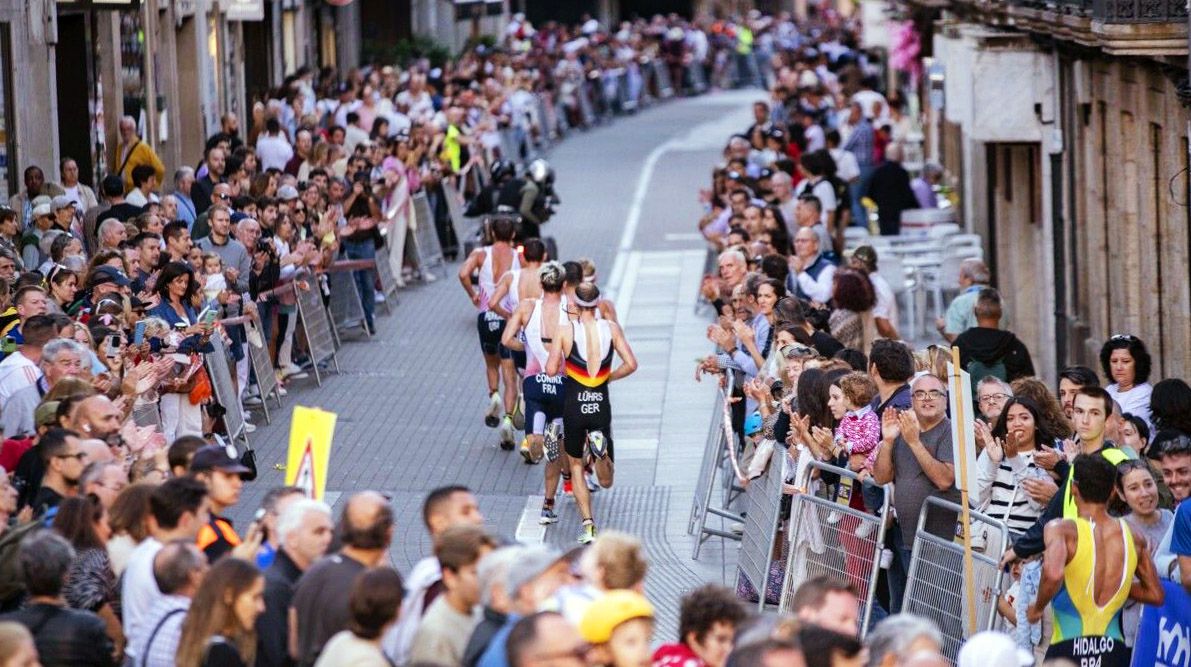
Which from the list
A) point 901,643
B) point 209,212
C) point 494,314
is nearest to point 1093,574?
point 901,643

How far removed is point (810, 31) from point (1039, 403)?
191 ft

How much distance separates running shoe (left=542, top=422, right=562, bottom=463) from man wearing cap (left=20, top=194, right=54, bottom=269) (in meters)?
4.92

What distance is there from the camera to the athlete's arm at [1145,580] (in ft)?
36.2

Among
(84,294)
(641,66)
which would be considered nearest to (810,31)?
(641,66)

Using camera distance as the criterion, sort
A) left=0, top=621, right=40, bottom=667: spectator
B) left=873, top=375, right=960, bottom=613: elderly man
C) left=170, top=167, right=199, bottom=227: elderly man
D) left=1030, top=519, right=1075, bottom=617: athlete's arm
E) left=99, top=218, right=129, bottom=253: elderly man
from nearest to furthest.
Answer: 1. left=0, top=621, right=40, bottom=667: spectator
2. left=1030, top=519, right=1075, bottom=617: athlete's arm
3. left=873, top=375, right=960, bottom=613: elderly man
4. left=99, top=218, right=129, bottom=253: elderly man
5. left=170, top=167, right=199, bottom=227: elderly man

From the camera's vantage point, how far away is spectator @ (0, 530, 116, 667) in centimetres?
916

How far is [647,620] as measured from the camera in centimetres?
877

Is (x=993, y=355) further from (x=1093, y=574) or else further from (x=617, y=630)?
(x=617, y=630)

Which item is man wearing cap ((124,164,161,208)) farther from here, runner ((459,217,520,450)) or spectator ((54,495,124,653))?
spectator ((54,495,124,653))

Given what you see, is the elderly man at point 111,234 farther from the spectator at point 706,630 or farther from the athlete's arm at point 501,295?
the spectator at point 706,630

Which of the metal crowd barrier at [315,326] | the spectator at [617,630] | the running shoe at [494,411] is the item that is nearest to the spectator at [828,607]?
the spectator at [617,630]

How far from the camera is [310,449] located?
34.1 feet

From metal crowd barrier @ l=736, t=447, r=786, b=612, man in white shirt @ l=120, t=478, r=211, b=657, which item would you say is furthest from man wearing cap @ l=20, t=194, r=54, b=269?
man in white shirt @ l=120, t=478, r=211, b=657

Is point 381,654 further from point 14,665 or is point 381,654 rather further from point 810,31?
point 810,31
